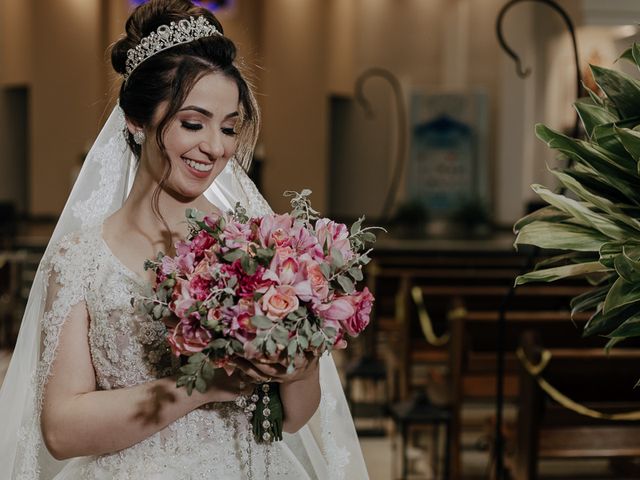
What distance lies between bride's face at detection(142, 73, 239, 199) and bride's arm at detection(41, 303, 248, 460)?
417mm

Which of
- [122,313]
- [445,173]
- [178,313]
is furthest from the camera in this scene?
[445,173]

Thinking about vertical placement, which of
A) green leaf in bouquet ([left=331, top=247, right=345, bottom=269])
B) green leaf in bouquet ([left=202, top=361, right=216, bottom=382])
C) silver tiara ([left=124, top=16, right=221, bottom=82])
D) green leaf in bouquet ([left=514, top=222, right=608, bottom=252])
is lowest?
green leaf in bouquet ([left=202, top=361, right=216, bottom=382])

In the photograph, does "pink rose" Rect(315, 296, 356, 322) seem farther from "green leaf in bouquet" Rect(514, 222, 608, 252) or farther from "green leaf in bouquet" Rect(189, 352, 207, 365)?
"green leaf in bouquet" Rect(514, 222, 608, 252)

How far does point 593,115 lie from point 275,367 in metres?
0.73

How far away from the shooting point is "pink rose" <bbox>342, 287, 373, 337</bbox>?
1.58 meters

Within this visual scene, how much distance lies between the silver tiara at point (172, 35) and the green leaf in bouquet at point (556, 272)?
85cm

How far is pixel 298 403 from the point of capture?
1.81m

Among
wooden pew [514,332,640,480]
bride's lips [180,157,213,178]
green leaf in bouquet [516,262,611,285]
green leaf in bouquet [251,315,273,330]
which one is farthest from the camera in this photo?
wooden pew [514,332,640,480]

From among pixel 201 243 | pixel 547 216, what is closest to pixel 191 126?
pixel 201 243

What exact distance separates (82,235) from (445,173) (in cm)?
1118

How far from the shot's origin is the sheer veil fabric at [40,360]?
2.09 meters

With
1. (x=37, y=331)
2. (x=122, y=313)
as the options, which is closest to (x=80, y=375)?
(x=122, y=313)

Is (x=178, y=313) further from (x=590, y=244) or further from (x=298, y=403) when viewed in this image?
(x=590, y=244)

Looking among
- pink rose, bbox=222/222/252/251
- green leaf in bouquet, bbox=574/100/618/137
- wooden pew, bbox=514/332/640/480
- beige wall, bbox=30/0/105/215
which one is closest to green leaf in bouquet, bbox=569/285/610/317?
green leaf in bouquet, bbox=574/100/618/137
